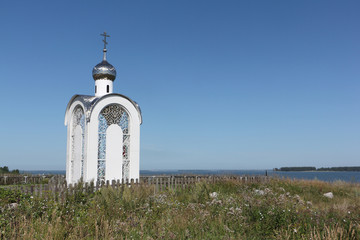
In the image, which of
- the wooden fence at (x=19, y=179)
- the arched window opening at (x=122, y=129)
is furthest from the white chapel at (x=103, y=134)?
the wooden fence at (x=19, y=179)

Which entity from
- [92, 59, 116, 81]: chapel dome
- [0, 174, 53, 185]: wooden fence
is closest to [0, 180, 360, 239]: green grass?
[92, 59, 116, 81]: chapel dome

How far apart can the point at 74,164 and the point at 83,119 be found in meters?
2.47

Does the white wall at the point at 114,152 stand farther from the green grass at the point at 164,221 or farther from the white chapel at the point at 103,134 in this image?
the green grass at the point at 164,221

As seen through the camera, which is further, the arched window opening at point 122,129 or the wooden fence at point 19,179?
the wooden fence at point 19,179

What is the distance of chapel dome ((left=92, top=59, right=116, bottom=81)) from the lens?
51.5 ft

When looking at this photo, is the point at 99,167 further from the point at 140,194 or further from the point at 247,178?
the point at 247,178

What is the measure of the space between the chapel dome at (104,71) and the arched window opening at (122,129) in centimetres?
224

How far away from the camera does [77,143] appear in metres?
15.0

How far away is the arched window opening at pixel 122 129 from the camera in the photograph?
13.9 metres

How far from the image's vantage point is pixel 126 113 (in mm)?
14867

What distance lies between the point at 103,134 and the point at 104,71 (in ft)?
12.5

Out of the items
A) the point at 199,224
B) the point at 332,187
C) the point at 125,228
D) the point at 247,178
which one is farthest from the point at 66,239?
the point at 332,187

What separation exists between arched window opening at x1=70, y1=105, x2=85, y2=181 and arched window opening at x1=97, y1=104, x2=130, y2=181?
1.04 metres

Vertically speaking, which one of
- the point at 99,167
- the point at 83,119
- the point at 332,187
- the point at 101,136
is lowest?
the point at 332,187
